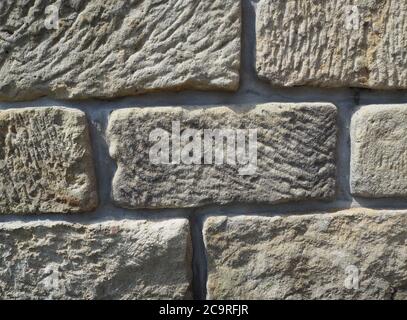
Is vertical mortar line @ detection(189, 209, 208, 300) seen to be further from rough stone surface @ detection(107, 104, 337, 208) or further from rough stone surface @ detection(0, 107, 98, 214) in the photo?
rough stone surface @ detection(0, 107, 98, 214)

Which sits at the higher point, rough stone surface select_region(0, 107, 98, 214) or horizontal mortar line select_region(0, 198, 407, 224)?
rough stone surface select_region(0, 107, 98, 214)

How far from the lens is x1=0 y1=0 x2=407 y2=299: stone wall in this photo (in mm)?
1004

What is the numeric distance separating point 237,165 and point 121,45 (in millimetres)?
352

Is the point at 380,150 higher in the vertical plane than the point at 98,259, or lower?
higher

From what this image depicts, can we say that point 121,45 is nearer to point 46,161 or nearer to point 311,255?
point 46,161

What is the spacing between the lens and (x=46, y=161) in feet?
3.45

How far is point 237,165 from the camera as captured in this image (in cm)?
103

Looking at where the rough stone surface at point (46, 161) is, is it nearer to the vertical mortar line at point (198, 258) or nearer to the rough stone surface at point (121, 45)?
the rough stone surface at point (121, 45)

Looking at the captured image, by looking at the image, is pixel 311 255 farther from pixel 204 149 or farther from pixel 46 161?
pixel 46 161

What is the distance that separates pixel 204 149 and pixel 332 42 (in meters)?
0.35

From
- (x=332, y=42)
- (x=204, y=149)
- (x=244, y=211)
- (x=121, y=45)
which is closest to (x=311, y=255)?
(x=244, y=211)

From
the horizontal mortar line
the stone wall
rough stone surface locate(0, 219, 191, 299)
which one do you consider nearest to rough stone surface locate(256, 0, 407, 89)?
the stone wall

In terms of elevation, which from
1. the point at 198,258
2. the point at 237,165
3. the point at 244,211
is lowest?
the point at 198,258
